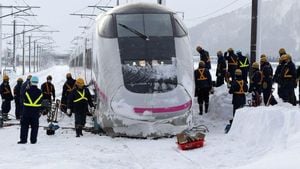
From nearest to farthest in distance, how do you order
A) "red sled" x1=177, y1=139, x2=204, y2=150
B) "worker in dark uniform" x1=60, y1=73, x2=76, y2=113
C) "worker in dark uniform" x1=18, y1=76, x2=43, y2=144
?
"red sled" x1=177, y1=139, x2=204, y2=150, "worker in dark uniform" x1=18, y1=76, x2=43, y2=144, "worker in dark uniform" x1=60, y1=73, x2=76, y2=113

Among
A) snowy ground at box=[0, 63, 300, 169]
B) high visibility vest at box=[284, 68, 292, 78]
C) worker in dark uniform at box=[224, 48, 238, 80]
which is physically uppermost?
worker in dark uniform at box=[224, 48, 238, 80]

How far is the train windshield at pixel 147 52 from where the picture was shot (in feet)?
41.7

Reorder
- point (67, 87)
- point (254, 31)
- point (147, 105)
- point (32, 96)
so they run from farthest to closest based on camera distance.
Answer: point (67, 87) → point (254, 31) → point (147, 105) → point (32, 96)

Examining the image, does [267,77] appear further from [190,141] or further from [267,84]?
[190,141]

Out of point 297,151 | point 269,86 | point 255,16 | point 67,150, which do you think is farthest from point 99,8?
point 297,151

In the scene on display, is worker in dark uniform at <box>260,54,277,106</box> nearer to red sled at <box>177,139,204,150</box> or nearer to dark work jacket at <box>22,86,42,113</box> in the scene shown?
red sled at <box>177,139,204,150</box>

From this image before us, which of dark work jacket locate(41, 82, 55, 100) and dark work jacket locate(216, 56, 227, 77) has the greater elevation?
dark work jacket locate(216, 56, 227, 77)

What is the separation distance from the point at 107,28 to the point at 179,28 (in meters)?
1.93

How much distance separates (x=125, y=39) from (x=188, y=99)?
2265 millimetres

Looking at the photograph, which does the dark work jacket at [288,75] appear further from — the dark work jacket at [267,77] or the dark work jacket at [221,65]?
the dark work jacket at [221,65]

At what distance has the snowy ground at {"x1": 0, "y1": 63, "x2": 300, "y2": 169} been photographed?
8.49 metres

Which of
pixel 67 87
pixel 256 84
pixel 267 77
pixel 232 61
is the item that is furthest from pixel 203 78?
pixel 67 87

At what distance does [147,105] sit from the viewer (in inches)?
488

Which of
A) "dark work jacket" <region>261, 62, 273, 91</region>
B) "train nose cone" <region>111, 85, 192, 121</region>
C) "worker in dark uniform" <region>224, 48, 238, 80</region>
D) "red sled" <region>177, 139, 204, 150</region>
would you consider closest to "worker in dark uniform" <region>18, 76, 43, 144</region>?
"train nose cone" <region>111, 85, 192, 121</region>
